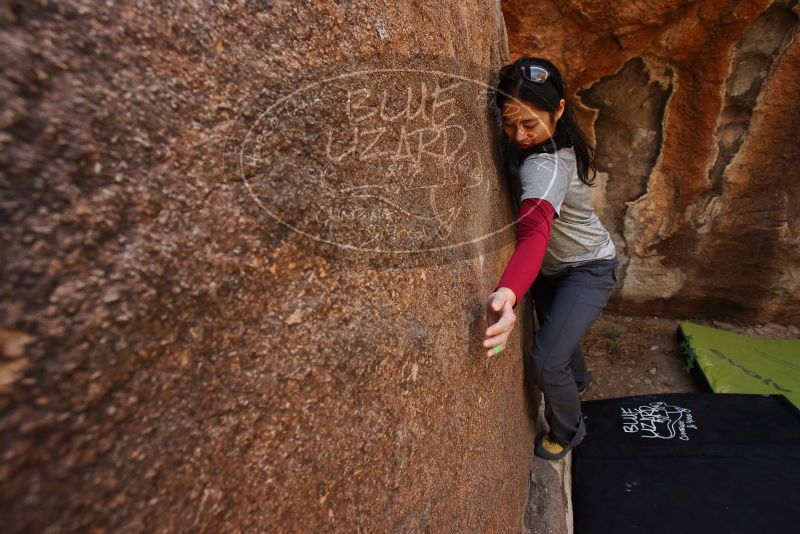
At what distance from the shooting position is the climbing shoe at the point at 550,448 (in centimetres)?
153

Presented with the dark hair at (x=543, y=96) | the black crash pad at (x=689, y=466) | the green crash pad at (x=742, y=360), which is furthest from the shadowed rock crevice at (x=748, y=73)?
the dark hair at (x=543, y=96)

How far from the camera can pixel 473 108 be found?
0.96 meters

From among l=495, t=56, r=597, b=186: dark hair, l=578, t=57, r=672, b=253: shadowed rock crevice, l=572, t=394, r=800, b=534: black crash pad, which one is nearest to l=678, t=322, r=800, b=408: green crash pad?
l=572, t=394, r=800, b=534: black crash pad

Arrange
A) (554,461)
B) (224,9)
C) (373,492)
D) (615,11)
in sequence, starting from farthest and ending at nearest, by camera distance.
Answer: (615,11) → (554,461) → (373,492) → (224,9)

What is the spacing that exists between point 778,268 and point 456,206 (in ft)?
7.98

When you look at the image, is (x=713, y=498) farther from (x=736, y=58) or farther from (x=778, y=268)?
(x=736, y=58)

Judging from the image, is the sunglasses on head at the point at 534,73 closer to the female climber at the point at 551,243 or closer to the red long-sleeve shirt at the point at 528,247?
the female climber at the point at 551,243

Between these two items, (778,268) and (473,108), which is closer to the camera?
(473,108)

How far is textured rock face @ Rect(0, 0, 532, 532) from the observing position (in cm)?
30

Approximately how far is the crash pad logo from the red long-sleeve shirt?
1258mm

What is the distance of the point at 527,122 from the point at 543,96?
7 cm

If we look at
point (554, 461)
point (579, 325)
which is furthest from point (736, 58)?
point (554, 461)

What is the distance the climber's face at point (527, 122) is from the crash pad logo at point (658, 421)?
1.34 meters

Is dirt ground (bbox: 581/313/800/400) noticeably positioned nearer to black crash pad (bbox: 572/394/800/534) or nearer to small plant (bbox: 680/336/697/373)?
small plant (bbox: 680/336/697/373)
